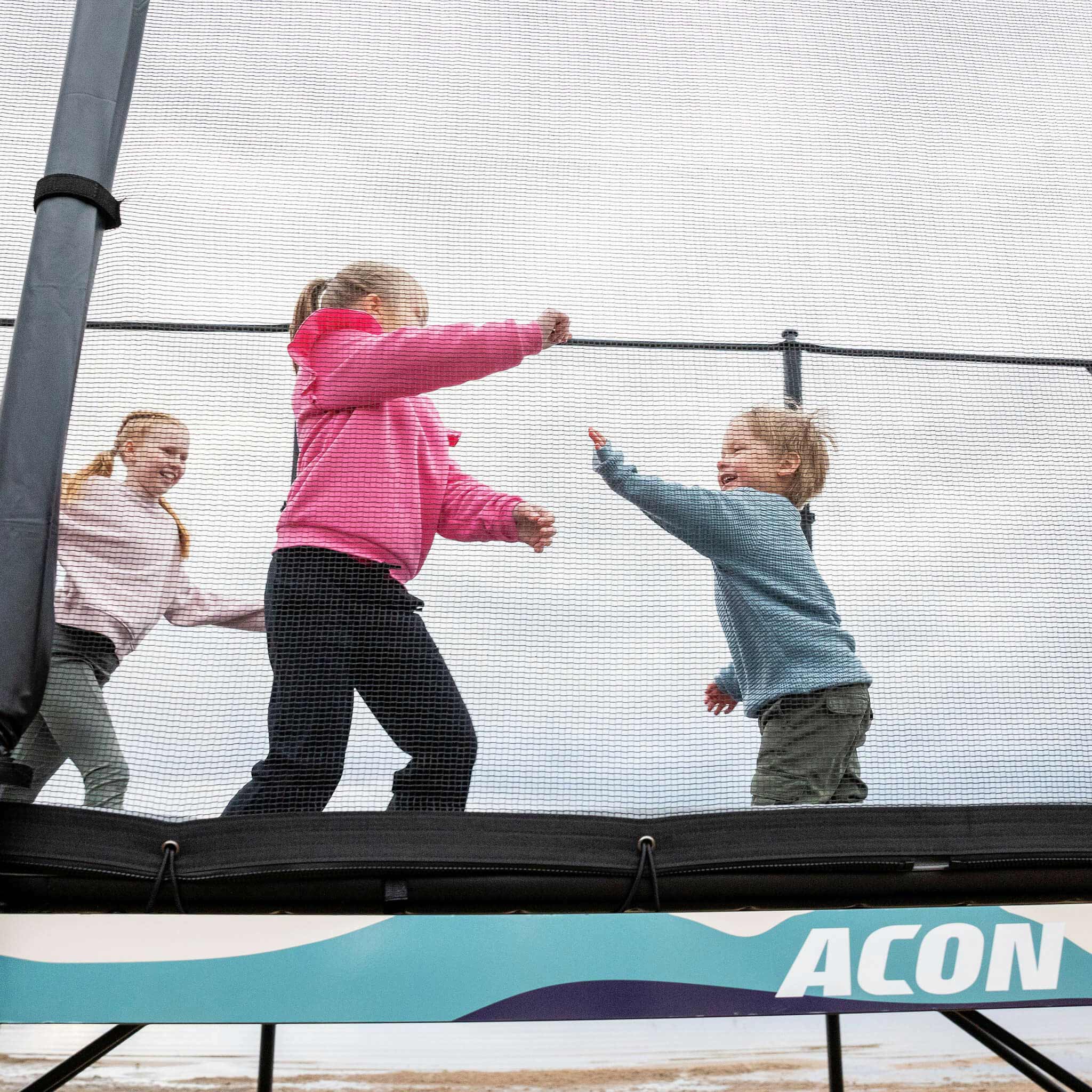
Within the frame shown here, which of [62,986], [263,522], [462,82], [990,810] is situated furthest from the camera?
[462,82]

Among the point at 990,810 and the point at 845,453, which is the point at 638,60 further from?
the point at 990,810

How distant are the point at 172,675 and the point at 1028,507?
0.79 meters

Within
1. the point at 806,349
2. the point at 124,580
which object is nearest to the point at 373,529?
the point at 124,580

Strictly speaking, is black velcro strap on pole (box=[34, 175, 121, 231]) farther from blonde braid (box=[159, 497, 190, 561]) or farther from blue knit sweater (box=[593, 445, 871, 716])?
blue knit sweater (box=[593, 445, 871, 716])

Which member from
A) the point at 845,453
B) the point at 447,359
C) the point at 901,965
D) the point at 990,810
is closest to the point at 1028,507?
the point at 845,453

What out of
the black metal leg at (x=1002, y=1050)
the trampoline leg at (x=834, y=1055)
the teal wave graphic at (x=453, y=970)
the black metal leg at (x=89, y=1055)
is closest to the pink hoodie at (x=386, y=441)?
the teal wave graphic at (x=453, y=970)

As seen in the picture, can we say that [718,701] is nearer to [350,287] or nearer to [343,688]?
[343,688]

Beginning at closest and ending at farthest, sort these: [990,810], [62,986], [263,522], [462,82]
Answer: [62,986] → [990,810] → [263,522] → [462,82]

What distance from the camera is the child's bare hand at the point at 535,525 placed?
934 mm

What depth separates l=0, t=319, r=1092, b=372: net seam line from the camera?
3.24ft

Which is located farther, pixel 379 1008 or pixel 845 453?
pixel 845 453

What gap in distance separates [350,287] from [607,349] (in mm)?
260

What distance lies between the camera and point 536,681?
0.88 meters

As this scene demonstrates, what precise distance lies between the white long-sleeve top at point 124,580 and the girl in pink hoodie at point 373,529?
5 cm
